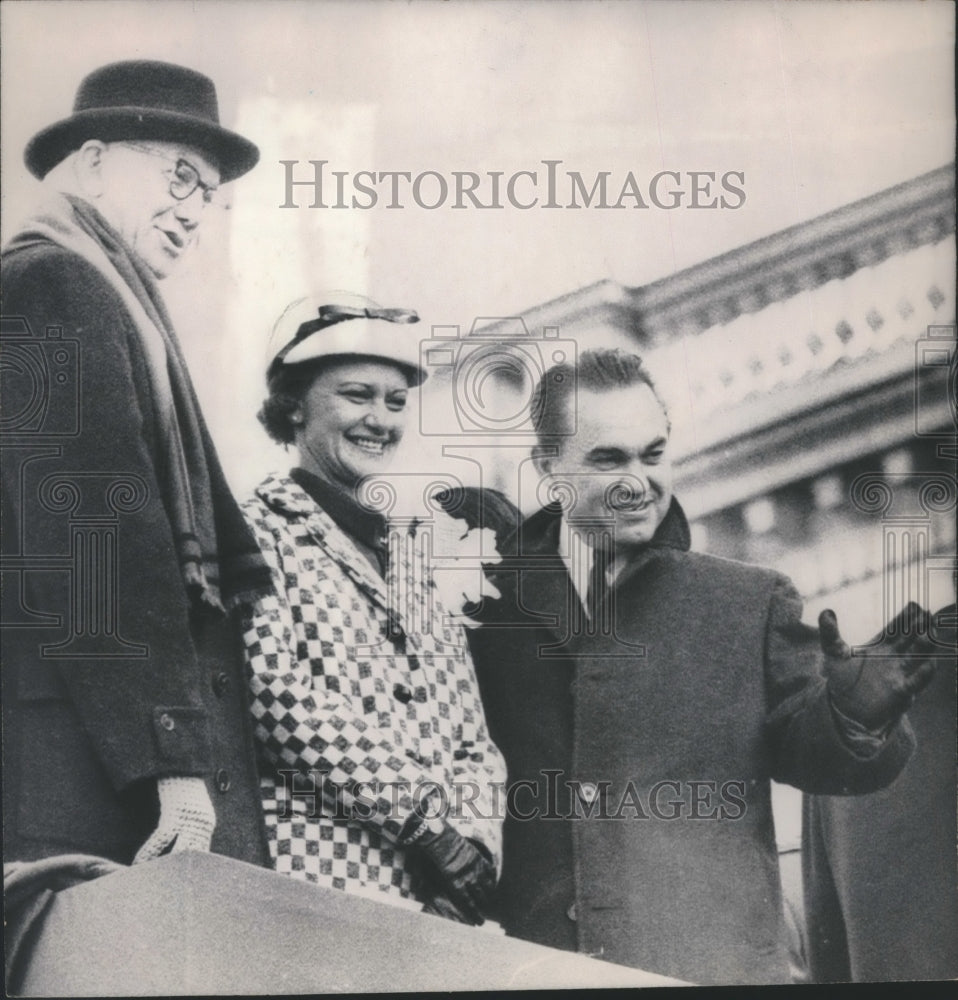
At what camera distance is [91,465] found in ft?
14.1

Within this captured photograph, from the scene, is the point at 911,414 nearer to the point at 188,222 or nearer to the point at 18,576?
the point at 188,222

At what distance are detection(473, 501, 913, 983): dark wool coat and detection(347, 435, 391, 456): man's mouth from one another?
1.57ft

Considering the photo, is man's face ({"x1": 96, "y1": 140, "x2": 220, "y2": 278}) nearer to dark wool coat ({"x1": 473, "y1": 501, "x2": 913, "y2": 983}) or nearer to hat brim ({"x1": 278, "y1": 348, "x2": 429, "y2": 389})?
hat brim ({"x1": 278, "y1": 348, "x2": 429, "y2": 389})

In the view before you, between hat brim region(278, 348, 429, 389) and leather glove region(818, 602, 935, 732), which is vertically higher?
hat brim region(278, 348, 429, 389)

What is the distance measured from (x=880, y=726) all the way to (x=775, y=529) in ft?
2.14

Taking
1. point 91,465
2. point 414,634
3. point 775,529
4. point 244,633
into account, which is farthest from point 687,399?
point 91,465

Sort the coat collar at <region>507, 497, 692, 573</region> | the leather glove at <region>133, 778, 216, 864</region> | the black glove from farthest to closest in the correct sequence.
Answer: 1. the coat collar at <region>507, 497, 692, 573</region>
2. the black glove
3. the leather glove at <region>133, 778, 216, 864</region>

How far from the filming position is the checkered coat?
4266 mm

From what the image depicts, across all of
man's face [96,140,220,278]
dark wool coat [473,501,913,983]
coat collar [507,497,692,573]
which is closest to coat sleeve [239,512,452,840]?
dark wool coat [473,501,913,983]

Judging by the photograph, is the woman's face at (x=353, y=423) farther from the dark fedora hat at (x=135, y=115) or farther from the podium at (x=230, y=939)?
the podium at (x=230, y=939)

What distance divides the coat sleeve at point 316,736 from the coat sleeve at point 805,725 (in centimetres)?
108

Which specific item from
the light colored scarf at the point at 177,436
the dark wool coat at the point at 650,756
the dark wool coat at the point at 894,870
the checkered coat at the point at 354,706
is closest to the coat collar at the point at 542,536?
the dark wool coat at the point at 650,756

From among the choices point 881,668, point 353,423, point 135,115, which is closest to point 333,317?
point 353,423

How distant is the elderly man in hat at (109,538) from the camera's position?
422 centimetres
